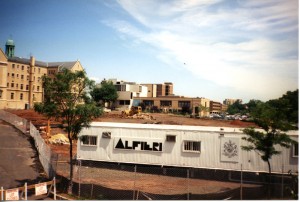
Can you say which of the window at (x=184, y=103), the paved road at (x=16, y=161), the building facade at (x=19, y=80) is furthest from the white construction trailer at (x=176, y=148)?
the window at (x=184, y=103)

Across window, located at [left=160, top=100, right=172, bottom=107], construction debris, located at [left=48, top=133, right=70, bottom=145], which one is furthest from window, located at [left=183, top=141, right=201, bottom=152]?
window, located at [left=160, top=100, right=172, bottom=107]

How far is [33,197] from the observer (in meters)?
12.6

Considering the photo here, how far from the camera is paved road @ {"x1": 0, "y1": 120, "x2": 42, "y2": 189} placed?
15742 mm

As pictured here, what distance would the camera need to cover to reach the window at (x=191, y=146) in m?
17.7

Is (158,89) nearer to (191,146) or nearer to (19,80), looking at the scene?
(19,80)

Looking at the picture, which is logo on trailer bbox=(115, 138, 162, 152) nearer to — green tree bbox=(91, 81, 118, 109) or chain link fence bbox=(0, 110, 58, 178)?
chain link fence bbox=(0, 110, 58, 178)

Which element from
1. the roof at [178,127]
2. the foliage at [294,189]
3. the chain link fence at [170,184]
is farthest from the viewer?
the roof at [178,127]

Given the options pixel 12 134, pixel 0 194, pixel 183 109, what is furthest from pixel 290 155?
pixel 183 109

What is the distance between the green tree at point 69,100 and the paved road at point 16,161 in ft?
13.7

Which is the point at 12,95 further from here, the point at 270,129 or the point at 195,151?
the point at 270,129

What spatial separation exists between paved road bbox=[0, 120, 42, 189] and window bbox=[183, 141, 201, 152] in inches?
376

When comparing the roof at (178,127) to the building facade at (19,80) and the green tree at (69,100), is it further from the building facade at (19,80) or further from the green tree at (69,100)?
the building facade at (19,80)

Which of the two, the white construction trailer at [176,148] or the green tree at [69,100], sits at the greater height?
the green tree at [69,100]

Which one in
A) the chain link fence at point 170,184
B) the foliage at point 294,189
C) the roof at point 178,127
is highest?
the roof at point 178,127
